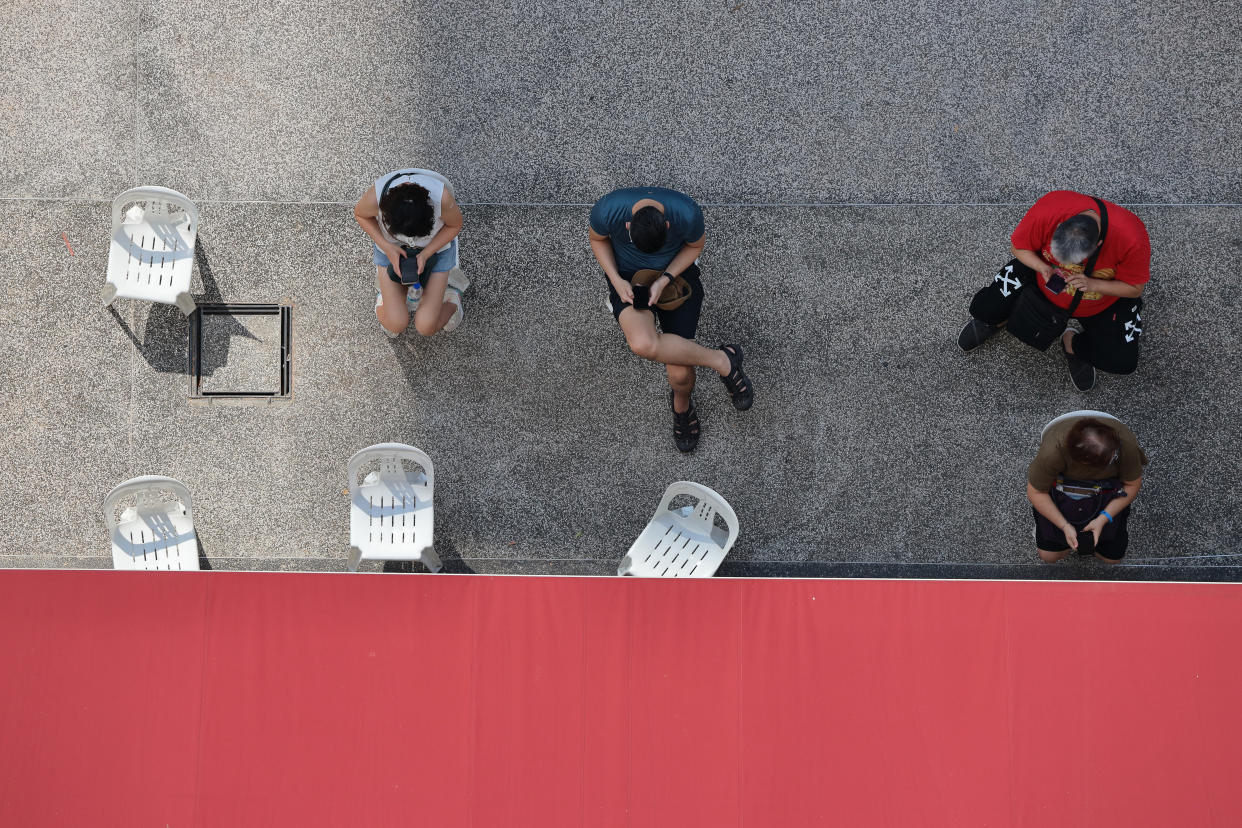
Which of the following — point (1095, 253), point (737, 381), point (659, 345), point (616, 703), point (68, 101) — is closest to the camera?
point (616, 703)

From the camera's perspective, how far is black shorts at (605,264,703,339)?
385 cm

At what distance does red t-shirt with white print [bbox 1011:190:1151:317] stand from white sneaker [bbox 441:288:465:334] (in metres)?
2.54

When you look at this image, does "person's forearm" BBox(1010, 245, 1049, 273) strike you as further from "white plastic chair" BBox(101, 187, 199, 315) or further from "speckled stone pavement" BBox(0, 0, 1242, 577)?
"white plastic chair" BBox(101, 187, 199, 315)

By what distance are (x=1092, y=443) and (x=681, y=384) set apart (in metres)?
1.72

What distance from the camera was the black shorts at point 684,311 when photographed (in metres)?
3.85

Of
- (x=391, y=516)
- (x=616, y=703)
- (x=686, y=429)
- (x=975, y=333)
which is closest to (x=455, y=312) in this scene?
(x=391, y=516)

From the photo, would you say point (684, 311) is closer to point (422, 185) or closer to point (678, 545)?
point (678, 545)

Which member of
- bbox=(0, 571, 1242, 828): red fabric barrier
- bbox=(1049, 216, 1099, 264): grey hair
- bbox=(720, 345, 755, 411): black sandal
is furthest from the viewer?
bbox=(720, 345, 755, 411): black sandal

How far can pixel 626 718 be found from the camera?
124 inches

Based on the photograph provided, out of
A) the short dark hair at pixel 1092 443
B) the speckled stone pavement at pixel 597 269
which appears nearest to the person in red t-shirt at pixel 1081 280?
the speckled stone pavement at pixel 597 269

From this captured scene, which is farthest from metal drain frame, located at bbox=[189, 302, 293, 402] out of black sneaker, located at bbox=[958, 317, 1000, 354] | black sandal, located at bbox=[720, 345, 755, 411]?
black sneaker, located at bbox=[958, 317, 1000, 354]

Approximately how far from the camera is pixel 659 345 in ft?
12.5

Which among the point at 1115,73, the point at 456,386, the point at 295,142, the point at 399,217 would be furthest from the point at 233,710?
the point at 1115,73

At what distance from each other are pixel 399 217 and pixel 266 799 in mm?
2298
